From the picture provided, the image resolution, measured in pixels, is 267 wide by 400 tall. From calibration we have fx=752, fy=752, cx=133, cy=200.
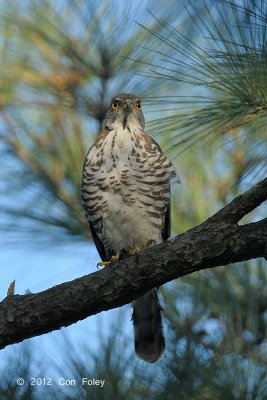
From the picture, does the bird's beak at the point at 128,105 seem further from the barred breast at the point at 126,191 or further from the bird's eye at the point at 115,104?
the barred breast at the point at 126,191

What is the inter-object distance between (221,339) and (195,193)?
1.19 meters

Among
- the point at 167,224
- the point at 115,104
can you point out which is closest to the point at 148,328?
the point at 167,224

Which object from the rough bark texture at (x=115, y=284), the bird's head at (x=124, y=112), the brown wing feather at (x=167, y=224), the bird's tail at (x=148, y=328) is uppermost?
the bird's head at (x=124, y=112)

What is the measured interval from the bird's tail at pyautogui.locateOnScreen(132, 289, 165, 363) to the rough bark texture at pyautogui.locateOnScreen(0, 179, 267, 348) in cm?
100

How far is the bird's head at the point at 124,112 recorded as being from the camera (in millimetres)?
4723

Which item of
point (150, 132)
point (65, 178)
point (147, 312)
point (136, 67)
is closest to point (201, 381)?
point (147, 312)

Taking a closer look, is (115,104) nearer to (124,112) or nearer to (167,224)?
(124,112)

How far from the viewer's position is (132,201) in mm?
4352

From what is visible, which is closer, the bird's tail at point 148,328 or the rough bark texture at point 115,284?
the rough bark texture at point 115,284

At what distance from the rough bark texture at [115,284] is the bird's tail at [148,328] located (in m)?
1.00

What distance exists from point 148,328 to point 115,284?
4.28 ft

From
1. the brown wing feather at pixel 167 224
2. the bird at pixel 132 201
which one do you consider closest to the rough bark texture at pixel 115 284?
the bird at pixel 132 201

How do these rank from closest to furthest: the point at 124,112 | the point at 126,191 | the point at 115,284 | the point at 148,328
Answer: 1. the point at 115,284
2. the point at 126,191
3. the point at 148,328
4. the point at 124,112

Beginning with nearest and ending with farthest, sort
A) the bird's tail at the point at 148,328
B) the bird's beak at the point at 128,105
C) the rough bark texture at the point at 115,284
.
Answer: the rough bark texture at the point at 115,284
the bird's tail at the point at 148,328
the bird's beak at the point at 128,105
